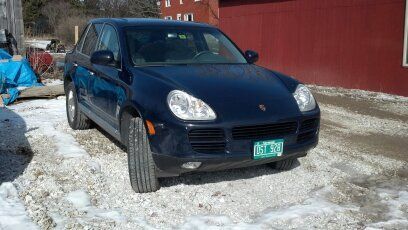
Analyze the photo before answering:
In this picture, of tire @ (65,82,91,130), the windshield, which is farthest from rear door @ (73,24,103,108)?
the windshield

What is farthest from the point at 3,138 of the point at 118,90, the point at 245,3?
the point at 245,3

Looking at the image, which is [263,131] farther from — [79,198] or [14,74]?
[14,74]

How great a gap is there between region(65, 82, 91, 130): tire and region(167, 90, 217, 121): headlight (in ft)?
9.58

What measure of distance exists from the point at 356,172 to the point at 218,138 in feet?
6.73

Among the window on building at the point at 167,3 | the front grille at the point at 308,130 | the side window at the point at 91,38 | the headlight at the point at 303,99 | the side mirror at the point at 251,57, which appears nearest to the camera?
the front grille at the point at 308,130

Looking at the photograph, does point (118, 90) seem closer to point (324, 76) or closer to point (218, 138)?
point (218, 138)

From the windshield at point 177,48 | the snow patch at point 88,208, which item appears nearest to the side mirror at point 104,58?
the windshield at point 177,48

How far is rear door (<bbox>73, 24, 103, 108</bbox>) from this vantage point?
235 inches

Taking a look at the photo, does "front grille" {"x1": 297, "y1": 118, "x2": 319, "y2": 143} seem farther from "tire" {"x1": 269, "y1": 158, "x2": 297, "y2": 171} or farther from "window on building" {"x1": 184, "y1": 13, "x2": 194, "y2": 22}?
"window on building" {"x1": 184, "y1": 13, "x2": 194, "y2": 22}

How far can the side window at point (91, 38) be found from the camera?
607 centimetres

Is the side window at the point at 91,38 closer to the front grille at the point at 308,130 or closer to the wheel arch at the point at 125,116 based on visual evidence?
the wheel arch at the point at 125,116

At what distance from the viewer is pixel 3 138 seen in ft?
20.5

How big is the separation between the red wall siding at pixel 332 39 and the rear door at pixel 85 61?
24.6 ft

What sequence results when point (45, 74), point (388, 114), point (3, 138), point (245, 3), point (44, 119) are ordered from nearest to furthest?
point (3, 138), point (44, 119), point (388, 114), point (45, 74), point (245, 3)
